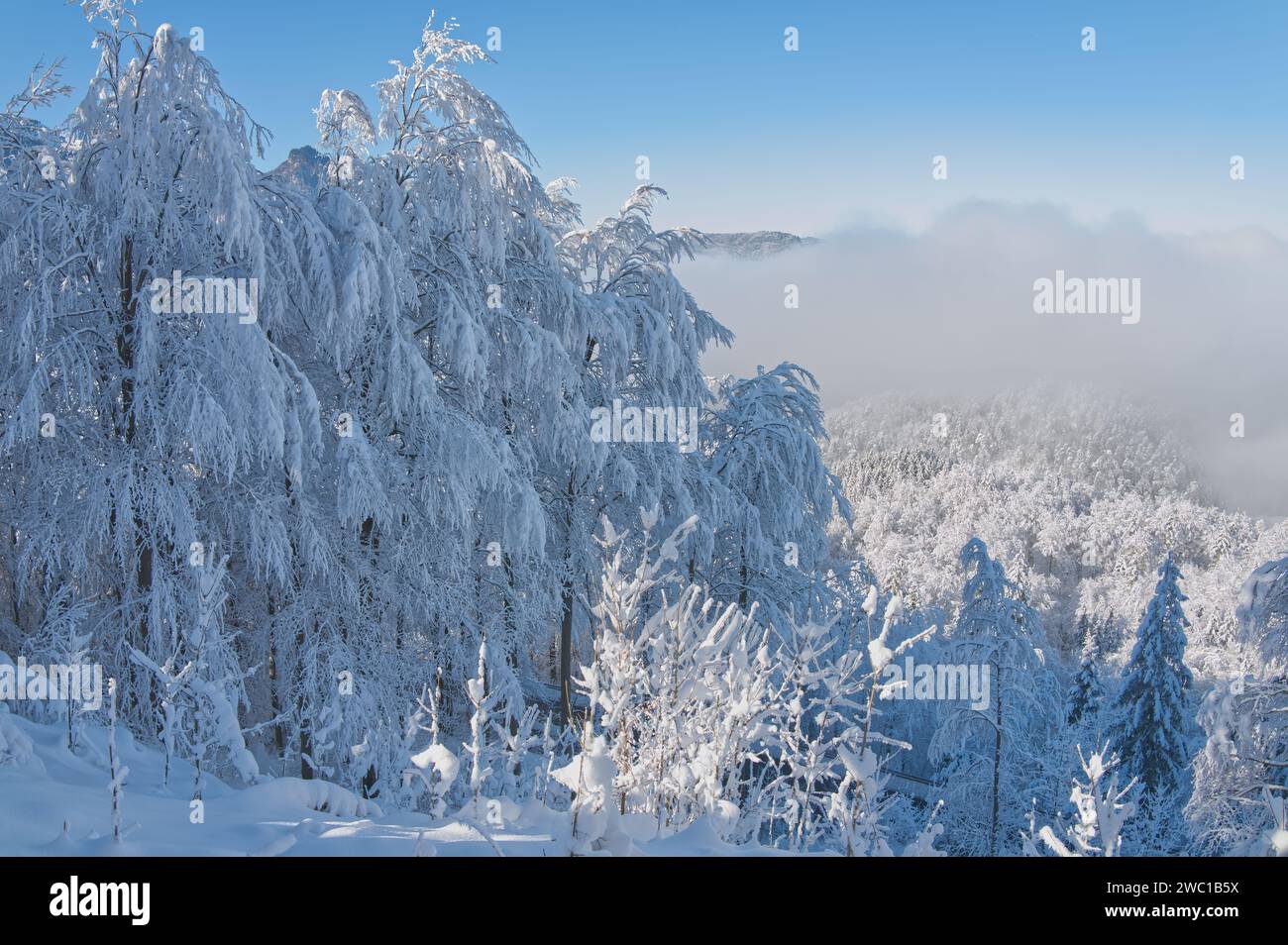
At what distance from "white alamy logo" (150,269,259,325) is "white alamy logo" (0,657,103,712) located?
10.0 feet

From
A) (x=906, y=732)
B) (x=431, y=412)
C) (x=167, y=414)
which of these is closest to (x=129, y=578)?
(x=167, y=414)

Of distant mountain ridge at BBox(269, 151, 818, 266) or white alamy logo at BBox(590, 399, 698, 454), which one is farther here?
white alamy logo at BBox(590, 399, 698, 454)

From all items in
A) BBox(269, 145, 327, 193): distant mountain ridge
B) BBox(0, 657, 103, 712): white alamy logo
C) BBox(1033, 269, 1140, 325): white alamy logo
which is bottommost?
BBox(0, 657, 103, 712): white alamy logo

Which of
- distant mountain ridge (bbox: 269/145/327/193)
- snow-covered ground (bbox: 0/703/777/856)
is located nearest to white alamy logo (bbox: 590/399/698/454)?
distant mountain ridge (bbox: 269/145/327/193)

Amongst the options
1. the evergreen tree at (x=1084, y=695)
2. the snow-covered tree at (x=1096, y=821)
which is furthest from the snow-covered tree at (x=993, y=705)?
the snow-covered tree at (x=1096, y=821)

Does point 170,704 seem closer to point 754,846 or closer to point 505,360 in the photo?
point 754,846

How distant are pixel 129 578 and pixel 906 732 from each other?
2645 centimetres

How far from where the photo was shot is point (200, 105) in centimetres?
604

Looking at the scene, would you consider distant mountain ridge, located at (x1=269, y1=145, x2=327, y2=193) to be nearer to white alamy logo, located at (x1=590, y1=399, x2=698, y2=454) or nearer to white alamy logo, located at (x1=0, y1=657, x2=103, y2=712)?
white alamy logo, located at (x1=590, y1=399, x2=698, y2=454)

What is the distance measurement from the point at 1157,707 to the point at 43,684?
2238 centimetres

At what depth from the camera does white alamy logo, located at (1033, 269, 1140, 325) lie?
9344 millimetres
